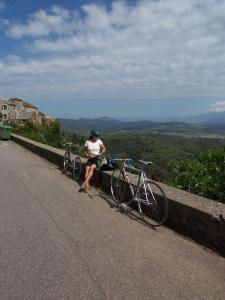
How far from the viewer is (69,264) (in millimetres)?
4129

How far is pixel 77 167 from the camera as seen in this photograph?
998cm

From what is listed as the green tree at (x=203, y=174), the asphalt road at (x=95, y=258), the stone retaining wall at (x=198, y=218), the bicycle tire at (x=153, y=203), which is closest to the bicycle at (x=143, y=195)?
the bicycle tire at (x=153, y=203)

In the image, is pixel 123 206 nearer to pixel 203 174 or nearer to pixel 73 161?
Answer: pixel 203 174

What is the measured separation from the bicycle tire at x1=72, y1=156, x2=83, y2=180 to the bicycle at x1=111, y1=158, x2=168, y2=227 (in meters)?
2.51

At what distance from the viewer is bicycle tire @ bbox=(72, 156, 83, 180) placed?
32.0 feet

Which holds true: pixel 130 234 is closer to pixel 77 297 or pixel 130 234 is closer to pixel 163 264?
pixel 163 264

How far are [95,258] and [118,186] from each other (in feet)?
9.70

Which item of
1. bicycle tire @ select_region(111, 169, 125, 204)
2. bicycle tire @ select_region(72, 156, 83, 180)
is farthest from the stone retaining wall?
bicycle tire @ select_region(72, 156, 83, 180)

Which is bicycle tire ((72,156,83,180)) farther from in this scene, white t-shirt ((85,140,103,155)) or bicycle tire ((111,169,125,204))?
bicycle tire ((111,169,125,204))

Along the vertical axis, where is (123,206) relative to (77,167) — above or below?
below

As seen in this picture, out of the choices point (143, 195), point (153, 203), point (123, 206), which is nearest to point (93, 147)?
point (123, 206)

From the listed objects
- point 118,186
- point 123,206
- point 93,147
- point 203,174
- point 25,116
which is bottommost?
point 25,116

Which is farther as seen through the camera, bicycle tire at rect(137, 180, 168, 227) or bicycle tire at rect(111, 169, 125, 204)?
bicycle tire at rect(111, 169, 125, 204)

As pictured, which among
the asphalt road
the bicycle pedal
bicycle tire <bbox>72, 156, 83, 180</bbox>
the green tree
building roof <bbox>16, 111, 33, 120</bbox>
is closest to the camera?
the asphalt road
